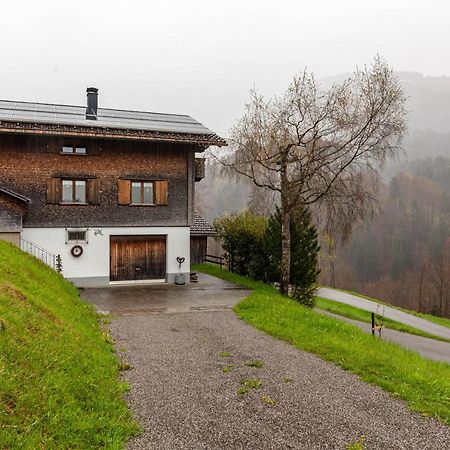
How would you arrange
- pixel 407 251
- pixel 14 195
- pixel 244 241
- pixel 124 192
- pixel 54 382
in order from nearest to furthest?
pixel 54 382, pixel 14 195, pixel 124 192, pixel 244 241, pixel 407 251

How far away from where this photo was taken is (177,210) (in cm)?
2248

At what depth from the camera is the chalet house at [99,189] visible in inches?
782

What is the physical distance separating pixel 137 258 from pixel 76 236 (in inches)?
118

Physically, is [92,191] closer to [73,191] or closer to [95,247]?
[73,191]

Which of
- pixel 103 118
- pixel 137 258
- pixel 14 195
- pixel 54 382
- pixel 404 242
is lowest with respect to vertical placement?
pixel 404 242

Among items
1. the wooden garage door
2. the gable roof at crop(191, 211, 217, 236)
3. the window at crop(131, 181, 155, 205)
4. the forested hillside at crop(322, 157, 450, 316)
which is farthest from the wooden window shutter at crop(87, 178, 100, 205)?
the forested hillside at crop(322, 157, 450, 316)

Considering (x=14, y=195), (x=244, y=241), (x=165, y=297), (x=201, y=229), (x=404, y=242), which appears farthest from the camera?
(x=404, y=242)

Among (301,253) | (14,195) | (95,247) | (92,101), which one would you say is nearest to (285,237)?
(301,253)

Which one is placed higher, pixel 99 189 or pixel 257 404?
pixel 99 189

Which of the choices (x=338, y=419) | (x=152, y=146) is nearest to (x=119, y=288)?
(x=152, y=146)

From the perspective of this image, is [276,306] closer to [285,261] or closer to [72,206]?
[285,261]

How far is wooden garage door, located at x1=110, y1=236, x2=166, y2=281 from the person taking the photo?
2164 centimetres

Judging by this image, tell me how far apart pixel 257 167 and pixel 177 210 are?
14.7 feet

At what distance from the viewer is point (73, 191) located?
68.7ft
